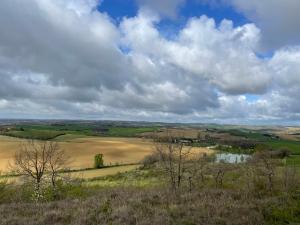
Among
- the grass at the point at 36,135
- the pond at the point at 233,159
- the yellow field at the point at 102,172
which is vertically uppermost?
the grass at the point at 36,135

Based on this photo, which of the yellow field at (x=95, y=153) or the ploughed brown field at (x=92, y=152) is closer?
the yellow field at (x=95, y=153)

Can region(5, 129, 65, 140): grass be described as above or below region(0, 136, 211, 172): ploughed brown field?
above

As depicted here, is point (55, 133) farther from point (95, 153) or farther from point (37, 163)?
point (37, 163)

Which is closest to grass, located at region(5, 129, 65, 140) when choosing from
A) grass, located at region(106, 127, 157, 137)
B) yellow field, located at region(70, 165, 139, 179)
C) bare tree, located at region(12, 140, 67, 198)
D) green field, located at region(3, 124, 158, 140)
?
green field, located at region(3, 124, 158, 140)

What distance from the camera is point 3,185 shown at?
22672 millimetres

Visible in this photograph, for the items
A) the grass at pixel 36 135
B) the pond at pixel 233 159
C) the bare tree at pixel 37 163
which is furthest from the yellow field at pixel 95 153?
the bare tree at pixel 37 163

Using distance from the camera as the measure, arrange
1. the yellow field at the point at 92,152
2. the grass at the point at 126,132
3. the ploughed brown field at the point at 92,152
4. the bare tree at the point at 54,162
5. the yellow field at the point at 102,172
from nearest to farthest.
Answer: the bare tree at the point at 54,162 < the yellow field at the point at 102,172 < the ploughed brown field at the point at 92,152 < the yellow field at the point at 92,152 < the grass at the point at 126,132

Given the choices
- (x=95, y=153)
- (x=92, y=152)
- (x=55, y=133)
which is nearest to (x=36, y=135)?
(x=55, y=133)

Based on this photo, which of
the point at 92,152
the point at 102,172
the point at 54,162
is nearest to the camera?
the point at 54,162

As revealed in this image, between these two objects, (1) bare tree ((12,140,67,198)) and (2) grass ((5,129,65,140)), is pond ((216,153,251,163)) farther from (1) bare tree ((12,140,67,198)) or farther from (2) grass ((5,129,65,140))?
(2) grass ((5,129,65,140))

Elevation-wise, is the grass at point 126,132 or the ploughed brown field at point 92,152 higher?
the grass at point 126,132

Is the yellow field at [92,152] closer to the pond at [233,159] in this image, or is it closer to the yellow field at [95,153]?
the yellow field at [95,153]

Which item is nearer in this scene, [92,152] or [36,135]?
[92,152]

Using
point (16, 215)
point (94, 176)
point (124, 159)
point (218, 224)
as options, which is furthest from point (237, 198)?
point (124, 159)
